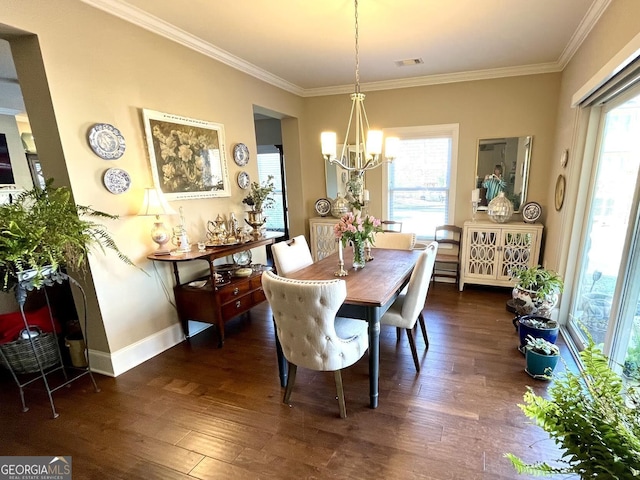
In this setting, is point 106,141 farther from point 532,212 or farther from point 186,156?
point 532,212

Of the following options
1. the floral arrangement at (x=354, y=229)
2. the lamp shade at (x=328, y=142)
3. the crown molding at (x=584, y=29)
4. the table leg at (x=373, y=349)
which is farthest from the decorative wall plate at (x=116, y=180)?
the crown molding at (x=584, y=29)

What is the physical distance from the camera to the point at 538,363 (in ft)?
7.49

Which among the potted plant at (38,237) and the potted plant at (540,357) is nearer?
the potted plant at (38,237)

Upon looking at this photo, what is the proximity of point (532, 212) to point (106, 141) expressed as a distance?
448 cm

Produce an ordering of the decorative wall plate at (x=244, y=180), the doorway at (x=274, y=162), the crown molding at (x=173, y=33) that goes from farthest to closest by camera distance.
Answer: the doorway at (x=274, y=162), the decorative wall plate at (x=244, y=180), the crown molding at (x=173, y=33)

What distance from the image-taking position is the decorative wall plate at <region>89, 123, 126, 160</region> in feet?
7.54

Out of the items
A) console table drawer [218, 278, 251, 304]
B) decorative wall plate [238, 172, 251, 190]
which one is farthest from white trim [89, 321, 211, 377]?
decorative wall plate [238, 172, 251, 190]

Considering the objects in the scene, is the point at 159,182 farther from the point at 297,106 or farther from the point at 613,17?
the point at 613,17

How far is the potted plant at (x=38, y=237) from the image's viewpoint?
1814 millimetres

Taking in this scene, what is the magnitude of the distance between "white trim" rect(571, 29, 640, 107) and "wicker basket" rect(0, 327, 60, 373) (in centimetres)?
415

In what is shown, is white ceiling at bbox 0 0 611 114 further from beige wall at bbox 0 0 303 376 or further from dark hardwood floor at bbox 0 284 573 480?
dark hardwood floor at bbox 0 284 573 480

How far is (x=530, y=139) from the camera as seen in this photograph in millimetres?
3949

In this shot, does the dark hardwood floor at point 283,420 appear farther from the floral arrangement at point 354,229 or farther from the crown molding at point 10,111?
the crown molding at point 10,111

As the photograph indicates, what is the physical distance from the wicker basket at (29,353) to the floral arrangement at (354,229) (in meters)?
2.27
